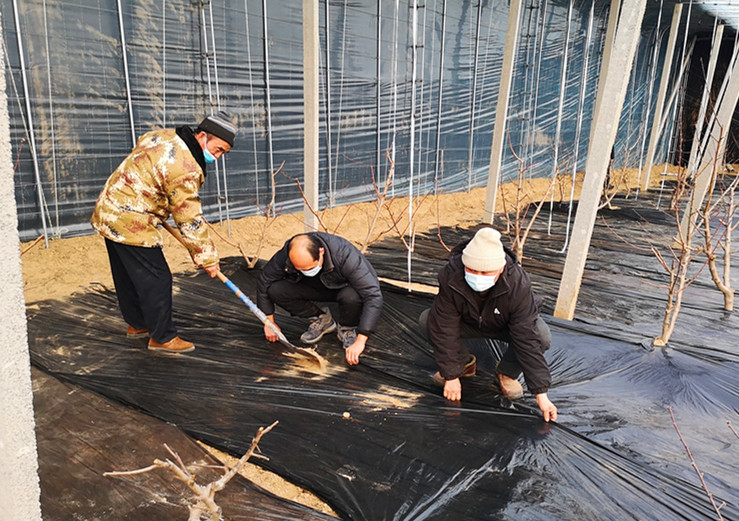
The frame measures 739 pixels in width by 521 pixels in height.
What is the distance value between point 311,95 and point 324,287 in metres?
1.47

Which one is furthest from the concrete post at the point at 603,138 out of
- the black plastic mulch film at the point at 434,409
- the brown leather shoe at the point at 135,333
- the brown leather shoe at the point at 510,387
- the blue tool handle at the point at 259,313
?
the brown leather shoe at the point at 135,333

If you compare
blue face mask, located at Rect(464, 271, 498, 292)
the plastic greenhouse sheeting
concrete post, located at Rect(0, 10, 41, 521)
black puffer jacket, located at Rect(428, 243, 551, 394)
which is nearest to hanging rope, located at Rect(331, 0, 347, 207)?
the plastic greenhouse sheeting

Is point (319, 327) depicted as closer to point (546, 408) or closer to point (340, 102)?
point (546, 408)

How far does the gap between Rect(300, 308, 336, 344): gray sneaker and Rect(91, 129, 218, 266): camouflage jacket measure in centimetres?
82

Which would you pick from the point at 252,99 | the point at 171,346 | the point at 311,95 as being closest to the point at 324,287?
the point at 171,346

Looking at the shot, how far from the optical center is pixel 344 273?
2.56 m

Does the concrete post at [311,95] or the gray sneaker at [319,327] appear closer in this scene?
the gray sneaker at [319,327]

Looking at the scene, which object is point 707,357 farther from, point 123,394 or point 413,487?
point 123,394

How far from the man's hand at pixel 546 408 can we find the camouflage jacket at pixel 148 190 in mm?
1740

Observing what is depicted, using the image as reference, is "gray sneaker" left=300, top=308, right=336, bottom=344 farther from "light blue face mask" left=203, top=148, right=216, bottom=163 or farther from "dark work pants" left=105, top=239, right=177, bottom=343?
"light blue face mask" left=203, top=148, right=216, bottom=163

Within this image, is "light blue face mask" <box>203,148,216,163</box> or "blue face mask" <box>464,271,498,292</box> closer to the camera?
"blue face mask" <box>464,271,498,292</box>

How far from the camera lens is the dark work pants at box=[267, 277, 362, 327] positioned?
2.66 meters

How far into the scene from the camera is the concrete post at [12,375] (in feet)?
2.41

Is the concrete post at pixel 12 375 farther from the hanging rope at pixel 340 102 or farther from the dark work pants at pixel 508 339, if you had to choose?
the hanging rope at pixel 340 102
